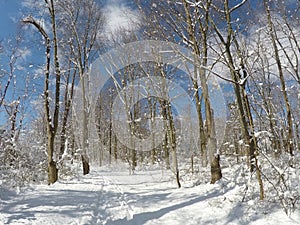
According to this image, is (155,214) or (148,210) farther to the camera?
(148,210)

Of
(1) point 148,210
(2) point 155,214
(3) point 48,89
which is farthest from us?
(3) point 48,89

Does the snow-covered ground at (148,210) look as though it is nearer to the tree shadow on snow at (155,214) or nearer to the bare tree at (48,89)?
the tree shadow on snow at (155,214)

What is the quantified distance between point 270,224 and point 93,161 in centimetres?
3070

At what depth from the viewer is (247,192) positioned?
573 cm

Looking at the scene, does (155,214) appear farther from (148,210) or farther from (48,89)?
(48,89)

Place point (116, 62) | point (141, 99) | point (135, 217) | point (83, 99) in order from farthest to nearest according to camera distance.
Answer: point (141, 99) < point (116, 62) < point (83, 99) < point (135, 217)

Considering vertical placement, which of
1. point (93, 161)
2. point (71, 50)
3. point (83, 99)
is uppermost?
point (71, 50)

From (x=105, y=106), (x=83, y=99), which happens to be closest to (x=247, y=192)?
(x=83, y=99)

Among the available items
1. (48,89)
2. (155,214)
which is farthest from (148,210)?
(48,89)

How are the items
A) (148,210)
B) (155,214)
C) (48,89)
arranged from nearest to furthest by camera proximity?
1. (155,214)
2. (148,210)
3. (48,89)

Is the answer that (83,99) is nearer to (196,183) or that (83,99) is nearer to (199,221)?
(196,183)

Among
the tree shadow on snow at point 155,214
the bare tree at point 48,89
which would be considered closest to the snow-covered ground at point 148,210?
the tree shadow on snow at point 155,214

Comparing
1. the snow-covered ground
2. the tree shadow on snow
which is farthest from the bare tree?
the tree shadow on snow

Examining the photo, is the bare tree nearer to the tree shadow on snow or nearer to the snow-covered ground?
the snow-covered ground
